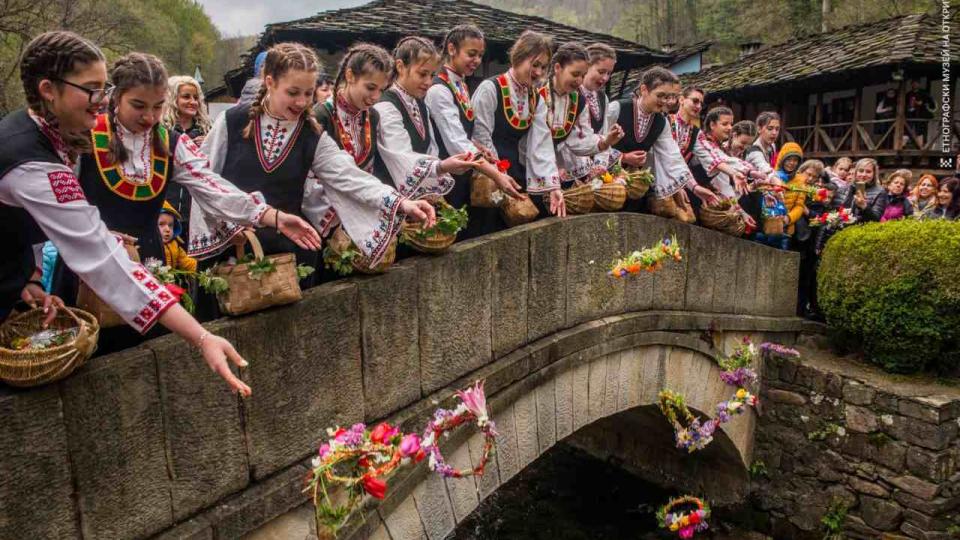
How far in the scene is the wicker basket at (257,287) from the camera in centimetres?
266

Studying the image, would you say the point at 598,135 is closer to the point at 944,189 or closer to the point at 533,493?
the point at 533,493

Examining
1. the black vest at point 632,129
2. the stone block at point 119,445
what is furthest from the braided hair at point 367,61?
the black vest at point 632,129

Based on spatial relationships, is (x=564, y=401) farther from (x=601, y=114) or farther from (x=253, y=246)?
(x=253, y=246)

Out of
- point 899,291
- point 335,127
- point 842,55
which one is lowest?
point 899,291

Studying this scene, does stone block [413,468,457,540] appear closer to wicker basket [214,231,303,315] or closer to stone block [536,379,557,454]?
stone block [536,379,557,454]

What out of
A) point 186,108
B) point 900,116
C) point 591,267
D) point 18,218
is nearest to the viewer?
point 18,218

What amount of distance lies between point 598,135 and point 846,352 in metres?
4.22

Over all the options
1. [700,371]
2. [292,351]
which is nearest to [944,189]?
[700,371]

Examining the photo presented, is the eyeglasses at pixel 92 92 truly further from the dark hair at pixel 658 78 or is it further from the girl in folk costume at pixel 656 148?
the dark hair at pixel 658 78

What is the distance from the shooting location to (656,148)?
18.7ft

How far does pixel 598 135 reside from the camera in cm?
523

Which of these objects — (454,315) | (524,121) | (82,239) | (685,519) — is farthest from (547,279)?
(685,519)

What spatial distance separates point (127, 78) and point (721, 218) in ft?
16.3

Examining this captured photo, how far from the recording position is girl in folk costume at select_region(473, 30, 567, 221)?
4359 millimetres
